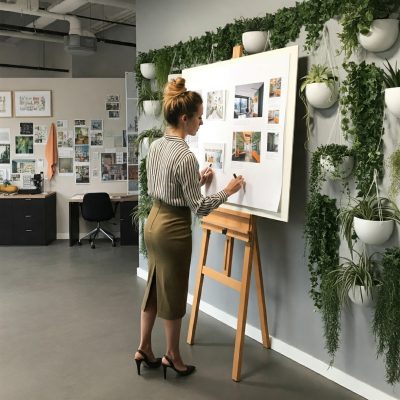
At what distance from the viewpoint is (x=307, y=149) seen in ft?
11.1

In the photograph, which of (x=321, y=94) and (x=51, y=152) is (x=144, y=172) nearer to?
(x=321, y=94)

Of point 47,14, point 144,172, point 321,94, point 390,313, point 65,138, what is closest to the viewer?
point 390,313

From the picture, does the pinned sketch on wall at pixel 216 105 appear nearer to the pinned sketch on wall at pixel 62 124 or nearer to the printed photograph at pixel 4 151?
the pinned sketch on wall at pixel 62 124

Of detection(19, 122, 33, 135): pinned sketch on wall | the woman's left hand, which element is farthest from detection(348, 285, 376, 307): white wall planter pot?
detection(19, 122, 33, 135): pinned sketch on wall

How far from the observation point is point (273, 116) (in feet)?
10.6

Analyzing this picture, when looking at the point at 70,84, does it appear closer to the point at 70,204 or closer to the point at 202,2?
the point at 70,204

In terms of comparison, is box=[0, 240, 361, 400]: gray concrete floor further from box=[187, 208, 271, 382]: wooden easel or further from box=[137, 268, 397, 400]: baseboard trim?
box=[187, 208, 271, 382]: wooden easel

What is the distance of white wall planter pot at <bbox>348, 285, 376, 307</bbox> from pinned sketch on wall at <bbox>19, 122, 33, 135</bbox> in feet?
20.2

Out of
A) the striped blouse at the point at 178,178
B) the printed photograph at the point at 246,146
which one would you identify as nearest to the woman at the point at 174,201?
the striped blouse at the point at 178,178

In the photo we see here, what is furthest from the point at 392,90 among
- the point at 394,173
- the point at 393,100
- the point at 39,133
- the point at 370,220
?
the point at 39,133

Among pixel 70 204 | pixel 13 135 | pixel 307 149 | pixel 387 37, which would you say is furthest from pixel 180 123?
pixel 13 135

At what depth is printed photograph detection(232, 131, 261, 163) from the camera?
3363 mm

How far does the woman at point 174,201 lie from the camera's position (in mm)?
3049

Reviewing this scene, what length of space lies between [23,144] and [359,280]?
20.3 ft
